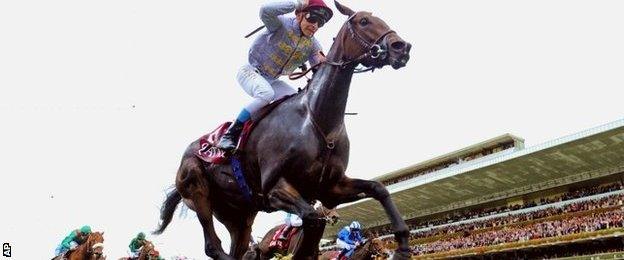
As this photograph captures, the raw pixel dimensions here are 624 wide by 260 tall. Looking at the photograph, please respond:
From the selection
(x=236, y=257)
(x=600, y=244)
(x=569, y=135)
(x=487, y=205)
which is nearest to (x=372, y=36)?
(x=236, y=257)

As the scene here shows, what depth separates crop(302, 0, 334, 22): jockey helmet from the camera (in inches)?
196

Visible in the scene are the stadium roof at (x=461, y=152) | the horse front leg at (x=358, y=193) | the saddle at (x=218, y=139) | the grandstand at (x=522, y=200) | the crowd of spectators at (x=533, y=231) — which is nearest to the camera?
the horse front leg at (x=358, y=193)

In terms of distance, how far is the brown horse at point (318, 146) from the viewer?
4.45 meters

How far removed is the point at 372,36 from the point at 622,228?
22.0 metres

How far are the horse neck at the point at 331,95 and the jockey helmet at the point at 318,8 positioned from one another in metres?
0.31

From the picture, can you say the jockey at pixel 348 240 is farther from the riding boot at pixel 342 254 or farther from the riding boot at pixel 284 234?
the riding boot at pixel 284 234

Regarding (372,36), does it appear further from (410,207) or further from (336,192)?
(410,207)

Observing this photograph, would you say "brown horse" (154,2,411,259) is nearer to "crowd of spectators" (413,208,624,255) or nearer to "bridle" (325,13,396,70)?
"bridle" (325,13,396,70)

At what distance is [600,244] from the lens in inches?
990

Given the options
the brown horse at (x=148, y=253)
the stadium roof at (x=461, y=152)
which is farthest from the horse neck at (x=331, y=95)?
the stadium roof at (x=461, y=152)

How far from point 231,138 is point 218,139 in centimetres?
27

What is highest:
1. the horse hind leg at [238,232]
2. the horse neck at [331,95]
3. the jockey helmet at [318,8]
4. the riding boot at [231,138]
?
the jockey helmet at [318,8]

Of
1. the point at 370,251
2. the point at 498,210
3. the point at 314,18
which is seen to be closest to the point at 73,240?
the point at 370,251

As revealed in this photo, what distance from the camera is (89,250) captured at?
9.74m
